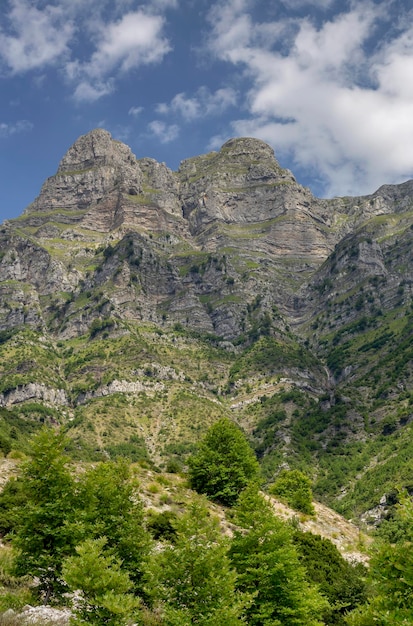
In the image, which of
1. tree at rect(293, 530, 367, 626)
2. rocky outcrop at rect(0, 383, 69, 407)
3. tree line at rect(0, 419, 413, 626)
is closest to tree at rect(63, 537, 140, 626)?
tree line at rect(0, 419, 413, 626)

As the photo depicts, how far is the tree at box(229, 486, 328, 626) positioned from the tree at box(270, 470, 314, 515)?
23981 millimetres

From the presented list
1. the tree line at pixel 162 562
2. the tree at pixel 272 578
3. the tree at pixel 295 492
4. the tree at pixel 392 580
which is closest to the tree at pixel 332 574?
the tree line at pixel 162 562

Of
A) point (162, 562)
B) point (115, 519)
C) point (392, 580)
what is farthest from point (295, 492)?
point (392, 580)

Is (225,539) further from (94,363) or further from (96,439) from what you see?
(94,363)

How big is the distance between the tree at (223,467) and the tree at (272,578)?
17.6 metres

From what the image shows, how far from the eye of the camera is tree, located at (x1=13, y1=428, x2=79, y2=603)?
821 inches

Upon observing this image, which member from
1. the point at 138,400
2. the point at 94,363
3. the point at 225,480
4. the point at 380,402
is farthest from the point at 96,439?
the point at 225,480

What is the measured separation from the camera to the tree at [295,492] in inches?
1937

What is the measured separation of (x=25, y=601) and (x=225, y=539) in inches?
326

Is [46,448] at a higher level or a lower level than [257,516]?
higher

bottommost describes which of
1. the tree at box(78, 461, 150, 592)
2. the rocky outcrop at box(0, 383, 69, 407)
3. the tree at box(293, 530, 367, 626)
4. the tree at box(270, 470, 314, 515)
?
the tree at box(293, 530, 367, 626)

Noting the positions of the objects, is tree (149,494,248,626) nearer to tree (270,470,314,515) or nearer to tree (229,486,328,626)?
tree (229,486,328,626)

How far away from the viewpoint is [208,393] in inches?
7456

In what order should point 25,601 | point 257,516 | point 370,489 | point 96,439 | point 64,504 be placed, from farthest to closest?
point 96,439 < point 370,489 < point 257,516 < point 64,504 < point 25,601
